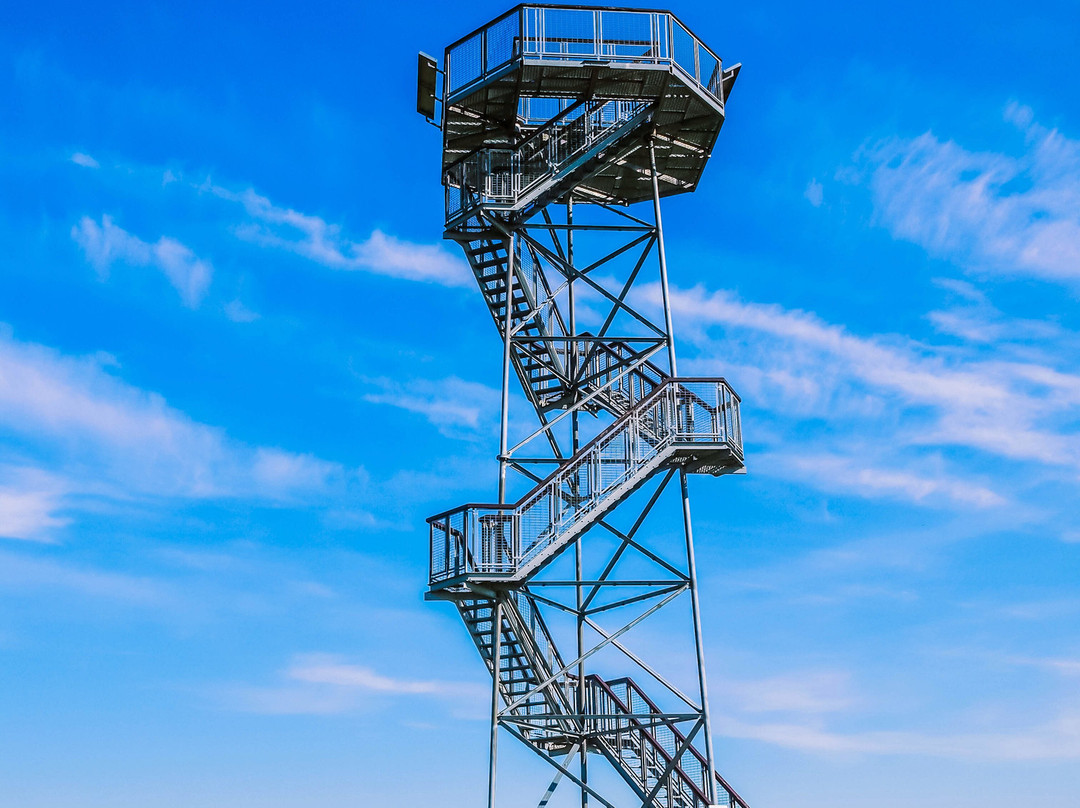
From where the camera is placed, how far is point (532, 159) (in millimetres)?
31438

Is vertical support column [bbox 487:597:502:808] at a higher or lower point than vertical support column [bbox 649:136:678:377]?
lower

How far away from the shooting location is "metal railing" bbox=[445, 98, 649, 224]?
30.8 metres

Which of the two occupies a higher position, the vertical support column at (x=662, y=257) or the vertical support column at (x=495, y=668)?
the vertical support column at (x=662, y=257)

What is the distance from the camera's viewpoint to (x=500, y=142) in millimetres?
33438

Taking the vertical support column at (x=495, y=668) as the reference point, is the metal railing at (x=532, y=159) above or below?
above

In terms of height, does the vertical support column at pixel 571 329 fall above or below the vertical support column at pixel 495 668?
above

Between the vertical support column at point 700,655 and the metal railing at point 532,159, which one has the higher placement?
the metal railing at point 532,159

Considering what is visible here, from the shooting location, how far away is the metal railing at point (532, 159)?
30.8 meters

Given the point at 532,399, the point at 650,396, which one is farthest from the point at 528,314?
the point at 650,396

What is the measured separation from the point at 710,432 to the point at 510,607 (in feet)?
18.9

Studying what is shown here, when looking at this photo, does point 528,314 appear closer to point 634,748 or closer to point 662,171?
point 662,171

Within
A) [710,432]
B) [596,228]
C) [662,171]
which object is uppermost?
[662,171]

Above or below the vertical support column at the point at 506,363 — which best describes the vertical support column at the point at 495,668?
below

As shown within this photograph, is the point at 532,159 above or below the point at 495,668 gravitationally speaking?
above
